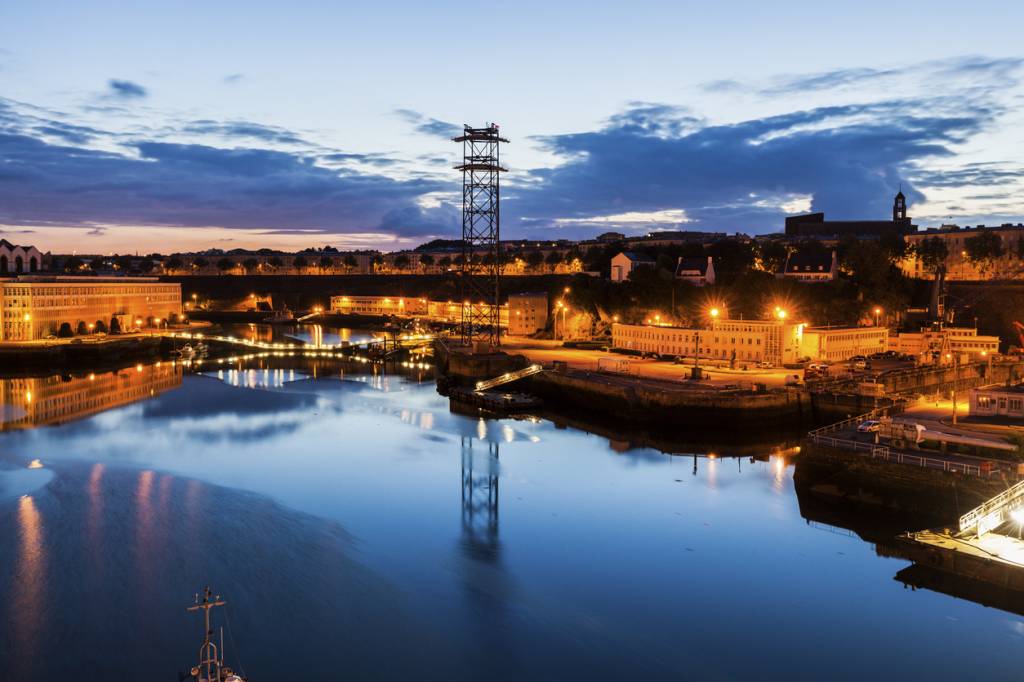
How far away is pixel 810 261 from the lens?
33875mm

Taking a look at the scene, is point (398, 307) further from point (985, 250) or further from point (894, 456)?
point (894, 456)

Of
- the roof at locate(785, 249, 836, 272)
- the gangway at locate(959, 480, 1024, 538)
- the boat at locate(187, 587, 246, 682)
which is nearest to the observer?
the boat at locate(187, 587, 246, 682)

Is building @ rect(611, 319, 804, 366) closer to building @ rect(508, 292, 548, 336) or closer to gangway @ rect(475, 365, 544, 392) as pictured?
gangway @ rect(475, 365, 544, 392)

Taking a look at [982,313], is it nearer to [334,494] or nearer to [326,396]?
[326,396]

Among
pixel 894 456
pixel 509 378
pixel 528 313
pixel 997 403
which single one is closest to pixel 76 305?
pixel 528 313

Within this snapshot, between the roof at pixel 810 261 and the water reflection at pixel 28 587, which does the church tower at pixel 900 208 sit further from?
the water reflection at pixel 28 587

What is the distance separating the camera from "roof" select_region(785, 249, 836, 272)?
33406 mm

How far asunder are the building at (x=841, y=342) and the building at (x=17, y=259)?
36966 mm

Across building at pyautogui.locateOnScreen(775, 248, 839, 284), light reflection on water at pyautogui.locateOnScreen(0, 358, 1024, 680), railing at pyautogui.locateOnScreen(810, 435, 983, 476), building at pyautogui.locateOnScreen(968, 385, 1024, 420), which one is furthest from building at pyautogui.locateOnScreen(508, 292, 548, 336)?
railing at pyautogui.locateOnScreen(810, 435, 983, 476)

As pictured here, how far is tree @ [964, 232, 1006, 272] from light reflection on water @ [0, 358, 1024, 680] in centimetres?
2970

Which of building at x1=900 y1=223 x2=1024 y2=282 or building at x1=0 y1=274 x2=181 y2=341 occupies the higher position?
building at x1=900 y1=223 x2=1024 y2=282

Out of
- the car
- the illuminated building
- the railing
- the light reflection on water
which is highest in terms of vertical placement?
the car

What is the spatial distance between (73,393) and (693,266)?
84.0 feet

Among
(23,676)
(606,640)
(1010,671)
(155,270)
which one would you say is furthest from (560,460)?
(155,270)
